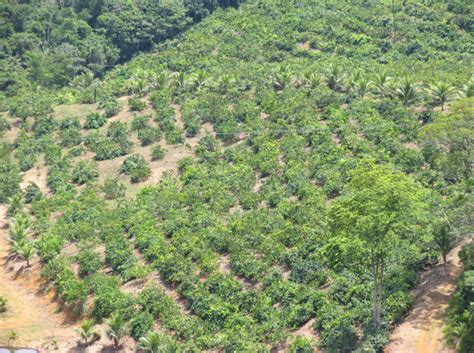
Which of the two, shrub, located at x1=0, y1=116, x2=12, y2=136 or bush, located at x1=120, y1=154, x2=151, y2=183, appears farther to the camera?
shrub, located at x1=0, y1=116, x2=12, y2=136

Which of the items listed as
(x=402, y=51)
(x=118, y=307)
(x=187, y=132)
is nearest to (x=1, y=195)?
(x=187, y=132)

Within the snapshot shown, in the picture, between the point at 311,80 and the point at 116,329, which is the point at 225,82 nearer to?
the point at 311,80

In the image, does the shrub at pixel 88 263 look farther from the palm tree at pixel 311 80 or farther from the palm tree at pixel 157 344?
the palm tree at pixel 311 80

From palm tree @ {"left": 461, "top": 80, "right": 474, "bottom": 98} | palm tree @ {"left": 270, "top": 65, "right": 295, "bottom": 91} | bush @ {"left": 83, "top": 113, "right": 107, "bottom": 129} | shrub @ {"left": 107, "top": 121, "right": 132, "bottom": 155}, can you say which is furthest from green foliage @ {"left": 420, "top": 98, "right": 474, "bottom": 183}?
bush @ {"left": 83, "top": 113, "right": 107, "bottom": 129}

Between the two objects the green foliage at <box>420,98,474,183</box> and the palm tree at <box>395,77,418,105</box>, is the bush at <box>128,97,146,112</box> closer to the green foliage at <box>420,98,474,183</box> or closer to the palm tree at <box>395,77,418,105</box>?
the palm tree at <box>395,77,418,105</box>

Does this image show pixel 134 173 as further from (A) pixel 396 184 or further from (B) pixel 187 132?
(A) pixel 396 184

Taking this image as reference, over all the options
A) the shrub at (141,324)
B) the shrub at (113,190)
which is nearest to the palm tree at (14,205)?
the shrub at (113,190)

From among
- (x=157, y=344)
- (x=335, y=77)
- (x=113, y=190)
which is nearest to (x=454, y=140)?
(x=157, y=344)
